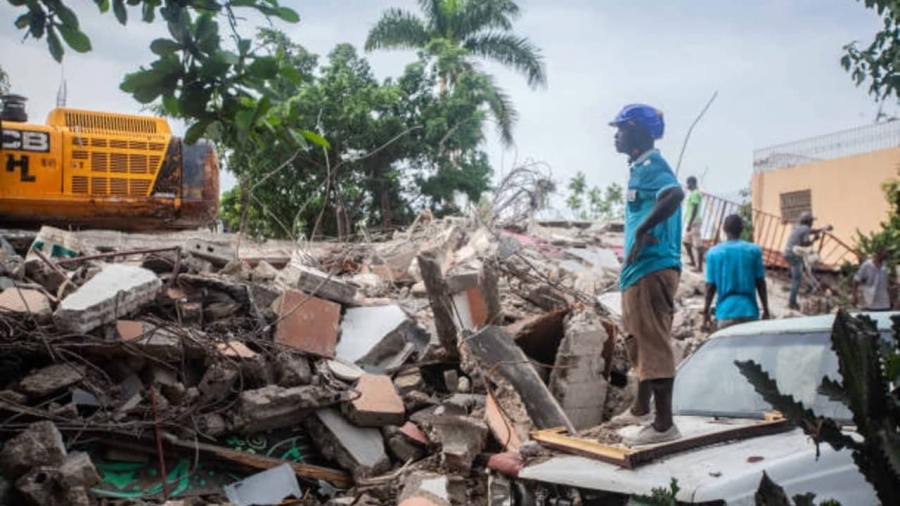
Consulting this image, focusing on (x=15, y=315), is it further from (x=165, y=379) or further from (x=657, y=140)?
(x=657, y=140)

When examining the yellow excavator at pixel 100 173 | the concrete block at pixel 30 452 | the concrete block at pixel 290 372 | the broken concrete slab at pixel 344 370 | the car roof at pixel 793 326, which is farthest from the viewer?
the yellow excavator at pixel 100 173

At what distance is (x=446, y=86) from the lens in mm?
21703

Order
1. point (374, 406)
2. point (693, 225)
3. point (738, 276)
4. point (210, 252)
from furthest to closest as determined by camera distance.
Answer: point (693, 225) → point (210, 252) → point (738, 276) → point (374, 406)

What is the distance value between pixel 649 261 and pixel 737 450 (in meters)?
1.01

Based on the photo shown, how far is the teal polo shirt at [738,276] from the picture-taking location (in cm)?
640

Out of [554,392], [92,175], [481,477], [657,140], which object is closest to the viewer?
[657,140]

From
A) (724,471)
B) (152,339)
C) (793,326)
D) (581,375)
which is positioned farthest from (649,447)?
(152,339)

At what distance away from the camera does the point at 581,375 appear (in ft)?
19.5

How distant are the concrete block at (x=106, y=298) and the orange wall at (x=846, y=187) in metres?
15.1

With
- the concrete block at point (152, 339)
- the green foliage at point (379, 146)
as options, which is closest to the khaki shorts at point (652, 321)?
the concrete block at point (152, 339)

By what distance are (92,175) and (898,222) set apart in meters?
12.8

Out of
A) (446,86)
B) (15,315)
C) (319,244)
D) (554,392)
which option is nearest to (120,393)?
(15,315)

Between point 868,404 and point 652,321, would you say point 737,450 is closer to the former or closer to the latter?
→ point 652,321

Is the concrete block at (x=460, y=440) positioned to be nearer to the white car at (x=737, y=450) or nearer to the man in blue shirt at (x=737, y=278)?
the white car at (x=737, y=450)
